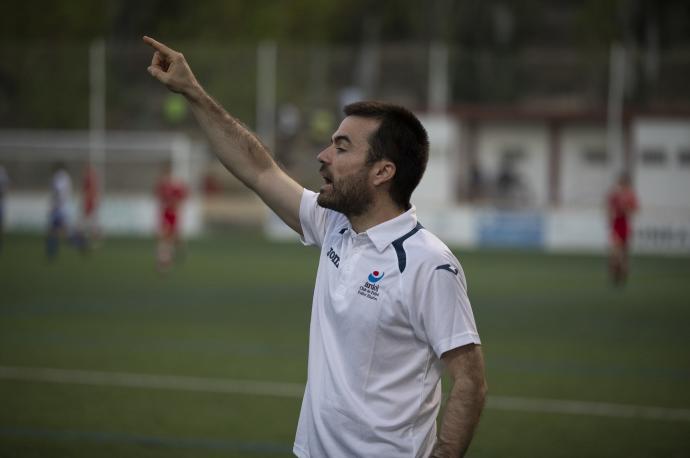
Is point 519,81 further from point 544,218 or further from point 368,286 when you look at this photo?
point 368,286

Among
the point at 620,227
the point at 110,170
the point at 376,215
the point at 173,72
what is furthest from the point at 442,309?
the point at 110,170

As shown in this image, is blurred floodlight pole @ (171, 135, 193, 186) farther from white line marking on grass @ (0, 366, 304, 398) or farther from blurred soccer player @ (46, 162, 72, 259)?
white line marking on grass @ (0, 366, 304, 398)

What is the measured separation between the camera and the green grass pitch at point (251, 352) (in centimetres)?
902

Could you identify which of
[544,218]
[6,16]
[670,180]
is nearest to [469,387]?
[544,218]

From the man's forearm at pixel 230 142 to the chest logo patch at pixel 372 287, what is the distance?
2.88ft

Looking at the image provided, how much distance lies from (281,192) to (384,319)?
909 mm

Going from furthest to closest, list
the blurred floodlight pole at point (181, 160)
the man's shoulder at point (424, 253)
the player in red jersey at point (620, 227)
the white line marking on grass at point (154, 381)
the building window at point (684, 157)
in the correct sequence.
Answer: the blurred floodlight pole at point (181, 160), the building window at point (684, 157), the player in red jersey at point (620, 227), the white line marking on grass at point (154, 381), the man's shoulder at point (424, 253)

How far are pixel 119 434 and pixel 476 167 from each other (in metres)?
34.5

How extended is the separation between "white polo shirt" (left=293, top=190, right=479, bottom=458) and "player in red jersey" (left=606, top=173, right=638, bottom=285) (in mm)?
18630

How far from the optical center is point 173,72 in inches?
189

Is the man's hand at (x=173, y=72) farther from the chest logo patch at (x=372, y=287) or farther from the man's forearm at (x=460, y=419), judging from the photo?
the man's forearm at (x=460, y=419)

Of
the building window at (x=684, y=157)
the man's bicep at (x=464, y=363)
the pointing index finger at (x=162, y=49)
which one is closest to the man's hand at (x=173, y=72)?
the pointing index finger at (x=162, y=49)

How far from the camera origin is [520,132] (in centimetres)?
4653

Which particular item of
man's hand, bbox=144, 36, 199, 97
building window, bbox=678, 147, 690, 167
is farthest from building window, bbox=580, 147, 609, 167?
man's hand, bbox=144, 36, 199, 97
